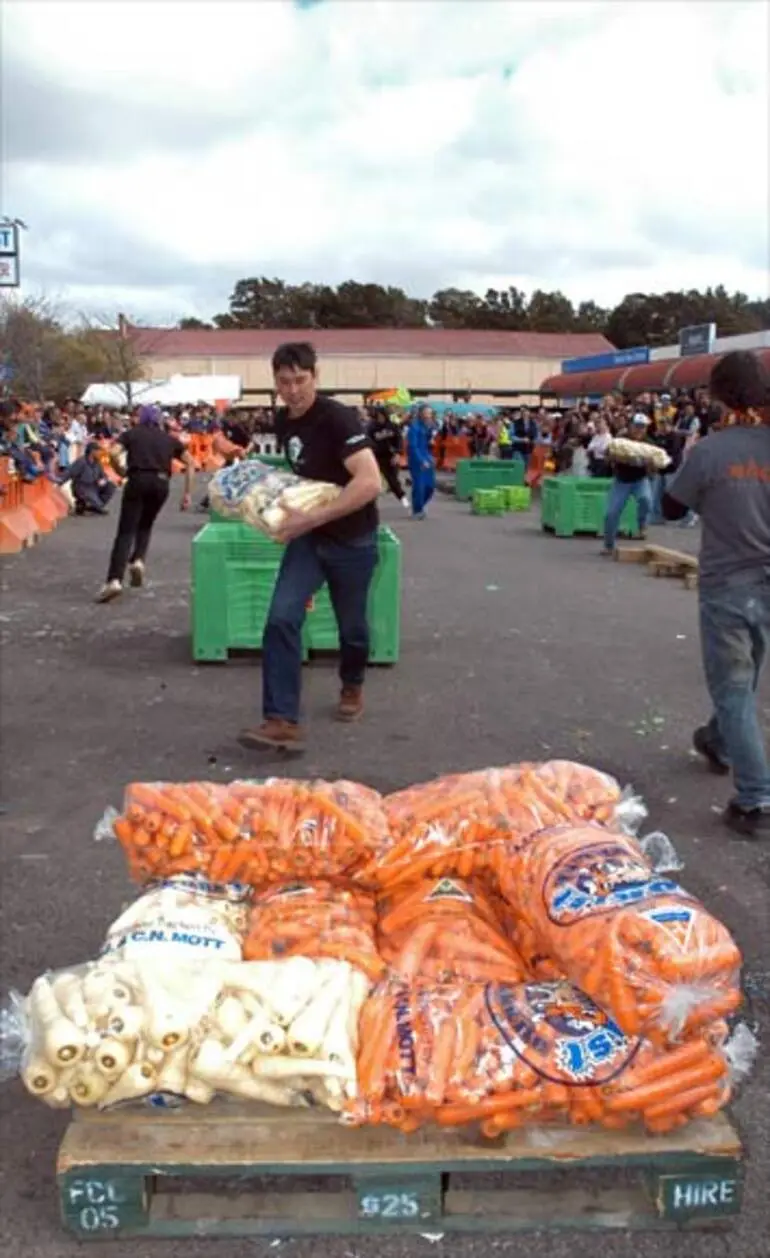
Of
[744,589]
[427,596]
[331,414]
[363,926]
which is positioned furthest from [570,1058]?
[427,596]

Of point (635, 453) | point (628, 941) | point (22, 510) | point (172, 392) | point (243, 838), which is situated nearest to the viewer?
point (628, 941)

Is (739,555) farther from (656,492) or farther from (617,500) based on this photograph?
(656,492)

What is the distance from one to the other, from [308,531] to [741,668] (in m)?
2.24

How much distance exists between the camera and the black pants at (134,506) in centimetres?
1042

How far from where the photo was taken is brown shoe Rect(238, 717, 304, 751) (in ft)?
19.3

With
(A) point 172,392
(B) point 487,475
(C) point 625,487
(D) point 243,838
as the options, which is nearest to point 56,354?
(A) point 172,392

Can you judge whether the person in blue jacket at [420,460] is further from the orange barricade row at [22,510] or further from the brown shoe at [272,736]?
the brown shoe at [272,736]

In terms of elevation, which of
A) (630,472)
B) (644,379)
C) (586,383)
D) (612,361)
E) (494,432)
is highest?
(612,361)

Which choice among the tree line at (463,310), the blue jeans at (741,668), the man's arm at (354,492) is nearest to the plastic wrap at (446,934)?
the blue jeans at (741,668)

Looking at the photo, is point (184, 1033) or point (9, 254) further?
point (9, 254)

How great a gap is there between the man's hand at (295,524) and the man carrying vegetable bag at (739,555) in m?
1.81

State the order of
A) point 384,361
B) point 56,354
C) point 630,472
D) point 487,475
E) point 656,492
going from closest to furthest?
point 630,472
point 656,492
point 487,475
point 56,354
point 384,361

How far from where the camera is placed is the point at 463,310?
381 feet

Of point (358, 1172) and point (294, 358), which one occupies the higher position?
point (294, 358)
